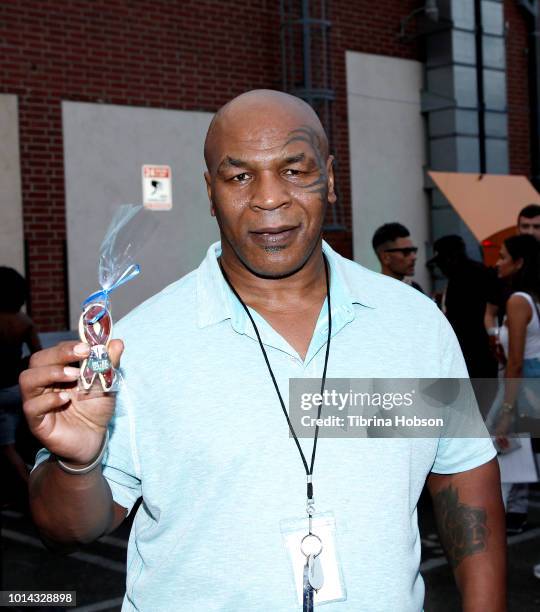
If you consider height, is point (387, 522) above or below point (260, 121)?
below

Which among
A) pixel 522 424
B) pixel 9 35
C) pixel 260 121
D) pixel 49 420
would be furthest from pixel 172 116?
pixel 49 420

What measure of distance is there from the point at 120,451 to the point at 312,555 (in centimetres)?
46

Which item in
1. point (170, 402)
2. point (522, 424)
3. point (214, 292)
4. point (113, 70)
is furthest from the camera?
point (113, 70)

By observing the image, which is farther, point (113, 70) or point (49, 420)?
point (113, 70)

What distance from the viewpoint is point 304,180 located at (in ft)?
7.40

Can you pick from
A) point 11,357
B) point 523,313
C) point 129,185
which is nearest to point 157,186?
point 129,185

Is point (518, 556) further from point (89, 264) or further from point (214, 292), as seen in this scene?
point (89, 264)

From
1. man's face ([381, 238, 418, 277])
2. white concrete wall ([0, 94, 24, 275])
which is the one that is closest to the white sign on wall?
white concrete wall ([0, 94, 24, 275])

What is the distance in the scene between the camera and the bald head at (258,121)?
87.4 inches

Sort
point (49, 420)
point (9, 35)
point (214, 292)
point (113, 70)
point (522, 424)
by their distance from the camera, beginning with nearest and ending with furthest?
point (49, 420) < point (214, 292) < point (522, 424) < point (9, 35) < point (113, 70)

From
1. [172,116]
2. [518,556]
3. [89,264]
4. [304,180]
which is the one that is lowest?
[518,556]

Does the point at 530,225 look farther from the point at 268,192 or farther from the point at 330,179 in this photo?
the point at 268,192

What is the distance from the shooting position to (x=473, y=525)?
7.41ft

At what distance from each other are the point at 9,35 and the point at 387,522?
815 cm
